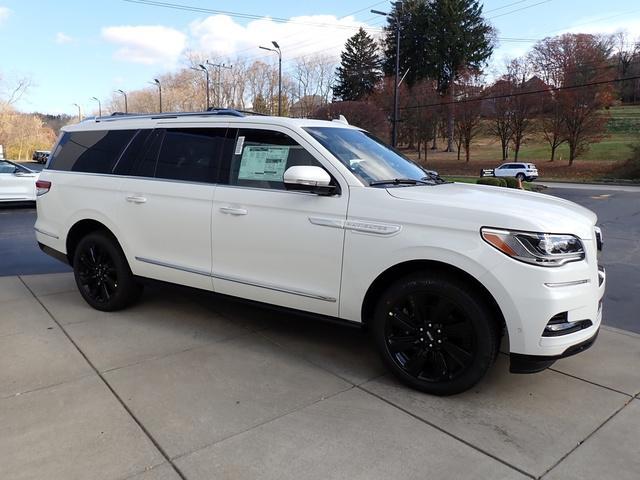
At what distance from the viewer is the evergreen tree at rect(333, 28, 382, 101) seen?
69250mm

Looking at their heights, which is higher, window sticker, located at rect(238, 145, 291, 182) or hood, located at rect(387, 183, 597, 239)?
window sticker, located at rect(238, 145, 291, 182)

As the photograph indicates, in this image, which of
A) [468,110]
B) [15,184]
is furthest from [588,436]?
[468,110]

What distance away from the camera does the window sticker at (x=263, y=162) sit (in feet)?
12.1

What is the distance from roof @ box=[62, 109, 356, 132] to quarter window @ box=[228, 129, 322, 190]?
102 mm

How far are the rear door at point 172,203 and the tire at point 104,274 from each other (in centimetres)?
20

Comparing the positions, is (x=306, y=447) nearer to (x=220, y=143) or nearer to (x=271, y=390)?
(x=271, y=390)

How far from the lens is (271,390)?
3.25 meters

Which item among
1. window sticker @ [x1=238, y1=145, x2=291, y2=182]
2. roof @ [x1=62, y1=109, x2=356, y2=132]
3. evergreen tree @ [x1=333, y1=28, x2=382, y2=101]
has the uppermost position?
evergreen tree @ [x1=333, y1=28, x2=382, y2=101]

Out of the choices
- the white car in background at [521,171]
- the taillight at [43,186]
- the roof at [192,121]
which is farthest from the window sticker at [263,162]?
the white car in background at [521,171]

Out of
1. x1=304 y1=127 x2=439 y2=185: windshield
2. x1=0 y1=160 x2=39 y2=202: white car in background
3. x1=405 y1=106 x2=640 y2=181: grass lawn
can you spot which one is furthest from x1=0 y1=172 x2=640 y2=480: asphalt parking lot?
x1=405 y1=106 x2=640 y2=181: grass lawn

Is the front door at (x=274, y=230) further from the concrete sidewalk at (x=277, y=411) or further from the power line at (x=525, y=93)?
the power line at (x=525, y=93)

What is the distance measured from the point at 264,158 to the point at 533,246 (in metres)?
2.03

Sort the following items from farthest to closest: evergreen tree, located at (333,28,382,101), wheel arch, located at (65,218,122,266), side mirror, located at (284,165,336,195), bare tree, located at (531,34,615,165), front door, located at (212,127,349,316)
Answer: evergreen tree, located at (333,28,382,101), bare tree, located at (531,34,615,165), wheel arch, located at (65,218,122,266), front door, located at (212,127,349,316), side mirror, located at (284,165,336,195)

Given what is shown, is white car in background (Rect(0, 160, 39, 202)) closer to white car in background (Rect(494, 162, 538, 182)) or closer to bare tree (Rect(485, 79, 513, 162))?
white car in background (Rect(494, 162, 538, 182))
